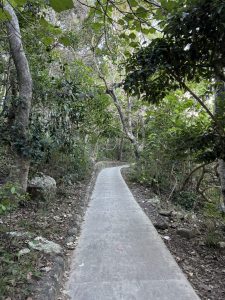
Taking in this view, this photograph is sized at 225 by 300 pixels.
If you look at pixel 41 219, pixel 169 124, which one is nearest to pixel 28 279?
pixel 41 219

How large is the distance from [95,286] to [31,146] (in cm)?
343

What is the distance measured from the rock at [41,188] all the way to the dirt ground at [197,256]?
7.94 feet

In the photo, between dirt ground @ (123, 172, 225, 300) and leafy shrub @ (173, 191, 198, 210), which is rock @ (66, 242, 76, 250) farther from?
leafy shrub @ (173, 191, 198, 210)

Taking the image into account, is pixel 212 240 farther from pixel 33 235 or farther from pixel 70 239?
pixel 33 235

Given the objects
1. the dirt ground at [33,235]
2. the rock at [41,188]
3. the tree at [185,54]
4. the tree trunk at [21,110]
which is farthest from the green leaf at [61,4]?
the rock at [41,188]

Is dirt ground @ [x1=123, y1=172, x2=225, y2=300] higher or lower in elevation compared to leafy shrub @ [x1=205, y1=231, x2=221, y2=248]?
lower

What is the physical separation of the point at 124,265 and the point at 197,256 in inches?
51.8

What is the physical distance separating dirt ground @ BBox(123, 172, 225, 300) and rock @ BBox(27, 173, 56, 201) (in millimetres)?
2419

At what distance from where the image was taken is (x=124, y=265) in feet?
12.6

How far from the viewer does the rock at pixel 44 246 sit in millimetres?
3823

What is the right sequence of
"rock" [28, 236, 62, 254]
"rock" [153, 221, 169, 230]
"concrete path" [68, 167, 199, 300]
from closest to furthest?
"concrete path" [68, 167, 199, 300], "rock" [28, 236, 62, 254], "rock" [153, 221, 169, 230]

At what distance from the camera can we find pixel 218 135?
420 centimetres

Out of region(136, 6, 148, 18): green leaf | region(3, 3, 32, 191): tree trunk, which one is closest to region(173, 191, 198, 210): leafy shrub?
region(3, 3, 32, 191): tree trunk

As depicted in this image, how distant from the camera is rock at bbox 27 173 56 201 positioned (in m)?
6.35
